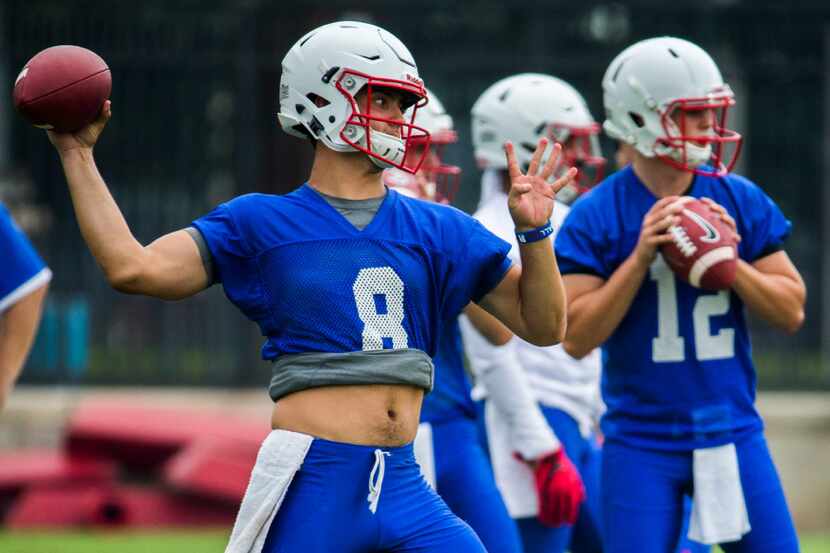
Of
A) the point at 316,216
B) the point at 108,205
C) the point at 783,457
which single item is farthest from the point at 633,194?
A: the point at 783,457

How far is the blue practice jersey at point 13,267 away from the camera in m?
6.00

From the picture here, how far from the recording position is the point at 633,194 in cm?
536

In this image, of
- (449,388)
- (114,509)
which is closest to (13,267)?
(449,388)

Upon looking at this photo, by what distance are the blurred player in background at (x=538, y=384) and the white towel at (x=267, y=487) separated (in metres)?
1.62

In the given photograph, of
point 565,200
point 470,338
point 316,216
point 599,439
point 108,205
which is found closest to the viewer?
point 108,205

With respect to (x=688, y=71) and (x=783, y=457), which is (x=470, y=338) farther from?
(x=783, y=457)

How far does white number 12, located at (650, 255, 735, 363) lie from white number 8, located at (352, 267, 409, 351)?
4.12 feet

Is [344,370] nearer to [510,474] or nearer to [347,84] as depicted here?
[347,84]

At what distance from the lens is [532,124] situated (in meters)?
6.52

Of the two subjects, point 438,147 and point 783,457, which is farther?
point 783,457

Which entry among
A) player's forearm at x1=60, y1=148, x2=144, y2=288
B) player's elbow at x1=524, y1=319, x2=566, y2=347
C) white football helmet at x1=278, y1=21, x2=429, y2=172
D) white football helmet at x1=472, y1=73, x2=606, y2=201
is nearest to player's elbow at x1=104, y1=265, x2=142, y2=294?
player's forearm at x1=60, y1=148, x2=144, y2=288

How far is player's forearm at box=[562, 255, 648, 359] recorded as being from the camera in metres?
5.07

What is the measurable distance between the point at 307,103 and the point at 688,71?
4.99ft

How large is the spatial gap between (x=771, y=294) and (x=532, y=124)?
164cm
